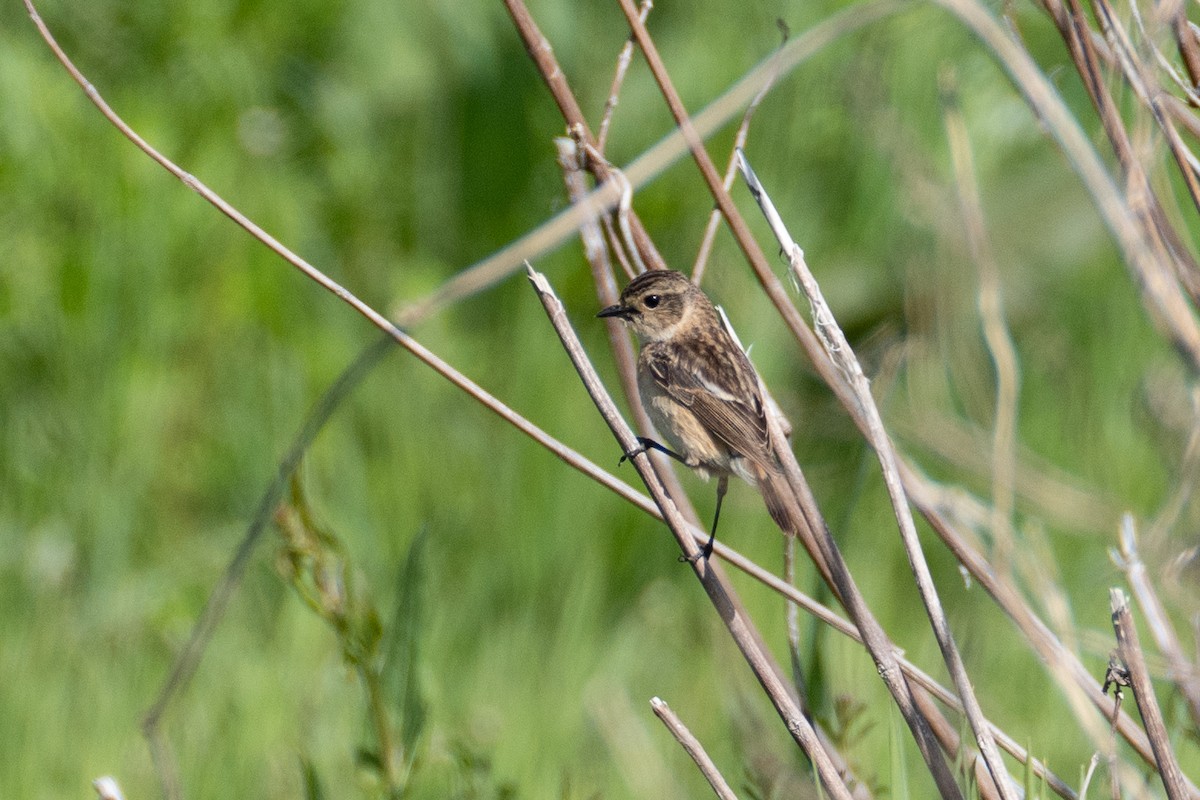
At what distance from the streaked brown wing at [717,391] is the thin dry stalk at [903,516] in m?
1.01

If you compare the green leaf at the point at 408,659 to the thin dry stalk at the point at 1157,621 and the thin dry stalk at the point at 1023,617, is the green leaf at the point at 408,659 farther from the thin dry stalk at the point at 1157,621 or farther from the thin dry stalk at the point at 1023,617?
the thin dry stalk at the point at 1157,621

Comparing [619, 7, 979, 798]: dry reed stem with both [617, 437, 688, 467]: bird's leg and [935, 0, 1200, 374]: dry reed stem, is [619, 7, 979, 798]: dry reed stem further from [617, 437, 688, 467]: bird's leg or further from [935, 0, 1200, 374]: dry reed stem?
[935, 0, 1200, 374]: dry reed stem

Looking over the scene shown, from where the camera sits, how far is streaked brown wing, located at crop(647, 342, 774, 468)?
10.5 ft

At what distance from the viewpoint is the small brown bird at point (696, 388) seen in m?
3.19

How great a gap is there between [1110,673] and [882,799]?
163 centimetres

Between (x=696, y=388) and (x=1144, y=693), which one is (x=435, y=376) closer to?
(x=696, y=388)

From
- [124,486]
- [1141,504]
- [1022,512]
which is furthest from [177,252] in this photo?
[1141,504]

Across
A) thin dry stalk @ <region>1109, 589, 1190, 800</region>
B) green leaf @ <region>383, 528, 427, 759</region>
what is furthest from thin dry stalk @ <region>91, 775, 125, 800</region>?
thin dry stalk @ <region>1109, 589, 1190, 800</region>

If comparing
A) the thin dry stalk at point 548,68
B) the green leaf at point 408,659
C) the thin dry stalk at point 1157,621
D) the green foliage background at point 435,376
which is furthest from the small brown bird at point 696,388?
the thin dry stalk at point 1157,621

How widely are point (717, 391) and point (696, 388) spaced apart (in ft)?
0.20

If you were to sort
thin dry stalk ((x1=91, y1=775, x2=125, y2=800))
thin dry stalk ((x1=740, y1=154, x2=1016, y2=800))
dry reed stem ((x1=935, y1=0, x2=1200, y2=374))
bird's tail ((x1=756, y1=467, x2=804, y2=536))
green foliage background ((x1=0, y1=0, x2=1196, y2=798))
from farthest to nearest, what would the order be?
green foliage background ((x1=0, y1=0, x2=1196, y2=798)) < bird's tail ((x1=756, y1=467, x2=804, y2=536)) < thin dry stalk ((x1=91, y1=775, x2=125, y2=800)) < thin dry stalk ((x1=740, y1=154, x2=1016, y2=800)) < dry reed stem ((x1=935, y1=0, x2=1200, y2=374))

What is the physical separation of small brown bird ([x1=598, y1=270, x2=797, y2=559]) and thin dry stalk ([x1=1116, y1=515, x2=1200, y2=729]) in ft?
2.97

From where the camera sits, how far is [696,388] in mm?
3438

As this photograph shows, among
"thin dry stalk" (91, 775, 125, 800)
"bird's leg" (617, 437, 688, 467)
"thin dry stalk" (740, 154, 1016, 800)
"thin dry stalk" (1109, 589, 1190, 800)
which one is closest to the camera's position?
"thin dry stalk" (1109, 589, 1190, 800)
